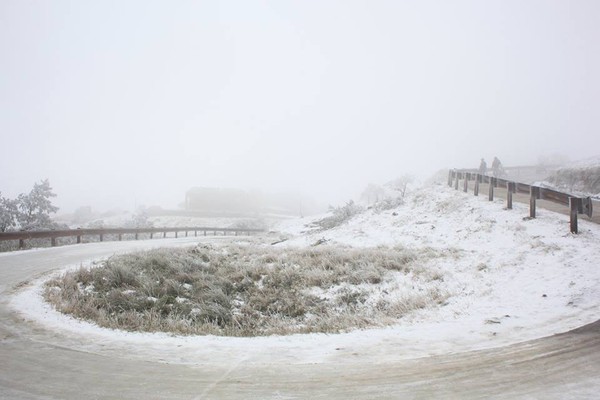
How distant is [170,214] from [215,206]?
14615mm

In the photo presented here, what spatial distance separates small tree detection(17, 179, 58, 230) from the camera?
27.7 m

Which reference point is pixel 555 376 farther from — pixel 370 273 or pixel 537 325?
pixel 370 273

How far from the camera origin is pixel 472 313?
5.95 metres

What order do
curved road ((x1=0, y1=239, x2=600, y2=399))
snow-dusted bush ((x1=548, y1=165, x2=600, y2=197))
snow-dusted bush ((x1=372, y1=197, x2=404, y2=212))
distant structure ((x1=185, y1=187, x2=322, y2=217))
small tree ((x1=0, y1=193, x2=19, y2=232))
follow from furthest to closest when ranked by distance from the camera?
distant structure ((x1=185, y1=187, x2=322, y2=217)), small tree ((x1=0, y1=193, x2=19, y2=232)), snow-dusted bush ((x1=372, y1=197, x2=404, y2=212)), snow-dusted bush ((x1=548, y1=165, x2=600, y2=197)), curved road ((x1=0, y1=239, x2=600, y2=399))

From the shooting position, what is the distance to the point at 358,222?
867 inches

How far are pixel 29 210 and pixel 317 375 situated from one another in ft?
110

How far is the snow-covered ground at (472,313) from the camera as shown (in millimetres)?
4215

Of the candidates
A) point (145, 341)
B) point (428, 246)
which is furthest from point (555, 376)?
point (428, 246)

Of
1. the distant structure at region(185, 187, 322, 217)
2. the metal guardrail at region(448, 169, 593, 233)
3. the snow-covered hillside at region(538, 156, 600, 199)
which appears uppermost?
the snow-covered hillside at region(538, 156, 600, 199)

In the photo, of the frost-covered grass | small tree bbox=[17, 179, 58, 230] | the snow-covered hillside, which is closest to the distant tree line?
small tree bbox=[17, 179, 58, 230]

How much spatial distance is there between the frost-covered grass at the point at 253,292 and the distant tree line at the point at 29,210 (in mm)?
22235

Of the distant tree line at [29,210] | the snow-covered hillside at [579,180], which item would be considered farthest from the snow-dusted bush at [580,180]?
the distant tree line at [29,210]

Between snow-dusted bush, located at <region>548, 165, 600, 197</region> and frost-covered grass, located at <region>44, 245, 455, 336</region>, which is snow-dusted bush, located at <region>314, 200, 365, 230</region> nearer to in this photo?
snow-dusted bush, located at <region>548, 165, 600, 197</region>

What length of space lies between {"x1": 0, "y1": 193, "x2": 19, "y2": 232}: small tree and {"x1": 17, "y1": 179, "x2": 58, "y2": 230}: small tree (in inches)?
16.9
